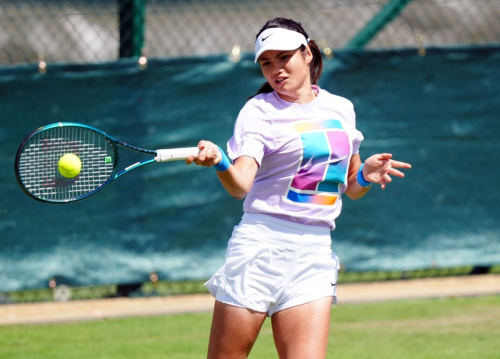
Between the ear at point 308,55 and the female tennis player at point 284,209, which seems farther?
the ear at point 308,55

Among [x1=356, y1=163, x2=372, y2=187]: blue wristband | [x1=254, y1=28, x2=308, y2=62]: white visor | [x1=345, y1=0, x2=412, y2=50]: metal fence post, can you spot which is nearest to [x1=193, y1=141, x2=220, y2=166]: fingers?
[x1=254, y1=28, x2=308, y2=62]: white visor

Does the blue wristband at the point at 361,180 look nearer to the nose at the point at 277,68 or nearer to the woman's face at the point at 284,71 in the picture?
the woman's face at the point at 284,71

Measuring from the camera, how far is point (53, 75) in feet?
20.8

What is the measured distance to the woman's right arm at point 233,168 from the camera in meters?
2.91

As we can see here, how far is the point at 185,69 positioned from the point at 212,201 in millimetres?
1051

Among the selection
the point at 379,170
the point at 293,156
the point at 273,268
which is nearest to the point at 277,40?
the point at 293,156

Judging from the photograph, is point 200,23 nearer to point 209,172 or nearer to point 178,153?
point 209,172

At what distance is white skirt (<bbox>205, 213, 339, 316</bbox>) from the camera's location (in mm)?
3168

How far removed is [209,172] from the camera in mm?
6445

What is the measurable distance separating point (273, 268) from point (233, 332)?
29 cm

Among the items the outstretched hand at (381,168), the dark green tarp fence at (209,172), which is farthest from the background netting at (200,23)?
the outstretched hand at (381,168)

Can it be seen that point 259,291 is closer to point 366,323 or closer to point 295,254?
point 295,254

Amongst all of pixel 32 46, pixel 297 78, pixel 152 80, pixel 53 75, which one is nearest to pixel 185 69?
pixel 152 80

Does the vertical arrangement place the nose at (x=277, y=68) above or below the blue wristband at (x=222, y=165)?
above
